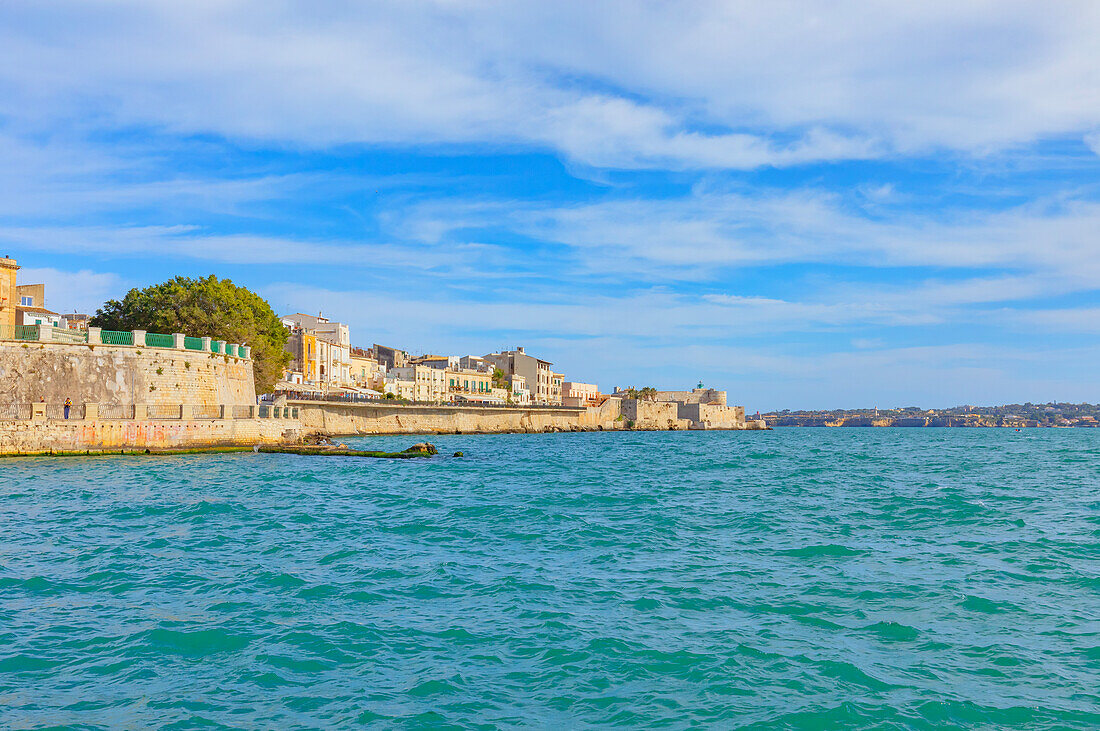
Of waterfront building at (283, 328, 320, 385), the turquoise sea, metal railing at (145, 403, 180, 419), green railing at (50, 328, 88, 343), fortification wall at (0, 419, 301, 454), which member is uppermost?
waterfront building at (283, 328, 320, 385)

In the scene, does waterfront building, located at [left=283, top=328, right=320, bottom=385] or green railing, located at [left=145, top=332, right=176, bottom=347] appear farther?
waterfront building, located at [left=283, top=328, right=320, bottom=385]

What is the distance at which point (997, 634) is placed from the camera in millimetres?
9500

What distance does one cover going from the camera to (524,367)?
124500 millimetres

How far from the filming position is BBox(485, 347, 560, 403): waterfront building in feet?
407

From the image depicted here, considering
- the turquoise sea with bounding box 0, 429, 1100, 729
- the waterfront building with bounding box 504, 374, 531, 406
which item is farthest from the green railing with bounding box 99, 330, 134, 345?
the waterfront building with bounding box 504, 374, 531, 406

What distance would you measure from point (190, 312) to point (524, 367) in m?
80.8

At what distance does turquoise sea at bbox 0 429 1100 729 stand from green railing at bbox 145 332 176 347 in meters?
17.8

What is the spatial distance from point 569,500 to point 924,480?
17.3 meters

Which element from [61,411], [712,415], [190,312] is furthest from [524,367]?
[61,411]

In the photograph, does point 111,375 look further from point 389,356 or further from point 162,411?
point 389,356

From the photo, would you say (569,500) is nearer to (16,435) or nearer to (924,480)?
(924,480)

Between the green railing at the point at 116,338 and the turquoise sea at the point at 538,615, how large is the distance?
55.7 feet

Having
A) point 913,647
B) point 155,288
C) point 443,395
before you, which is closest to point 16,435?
point 155,288

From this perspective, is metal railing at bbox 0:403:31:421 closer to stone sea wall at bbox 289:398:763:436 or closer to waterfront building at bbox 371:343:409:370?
stone sea wall at bbox 289:398:763:436
